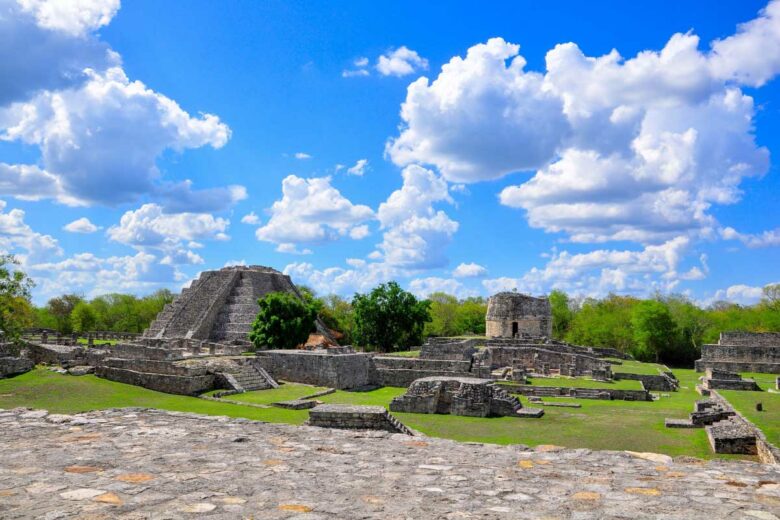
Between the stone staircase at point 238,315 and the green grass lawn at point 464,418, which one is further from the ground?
the stone staircase at point 238,315

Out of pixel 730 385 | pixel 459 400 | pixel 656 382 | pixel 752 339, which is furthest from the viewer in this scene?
pixel 752 339

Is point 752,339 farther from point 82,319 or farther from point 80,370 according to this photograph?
point 82,319

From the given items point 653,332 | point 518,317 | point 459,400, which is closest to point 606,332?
point 653,332

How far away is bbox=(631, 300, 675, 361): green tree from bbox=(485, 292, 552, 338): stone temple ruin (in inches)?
374

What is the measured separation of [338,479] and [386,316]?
38.6 metres

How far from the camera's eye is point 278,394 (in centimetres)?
2148

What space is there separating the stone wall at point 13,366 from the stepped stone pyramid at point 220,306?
56.4ft

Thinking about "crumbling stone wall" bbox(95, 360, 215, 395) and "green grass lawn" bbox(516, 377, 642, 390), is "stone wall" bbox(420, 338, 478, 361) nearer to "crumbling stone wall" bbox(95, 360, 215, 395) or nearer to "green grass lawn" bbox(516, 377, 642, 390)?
"green grass lawn" bbox(516, 377, 642, 390)

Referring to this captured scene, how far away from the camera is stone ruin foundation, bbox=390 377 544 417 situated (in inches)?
761

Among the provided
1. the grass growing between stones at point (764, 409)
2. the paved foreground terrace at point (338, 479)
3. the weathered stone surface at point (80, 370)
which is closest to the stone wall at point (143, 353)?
the weathered stone surface at point (80, 370)

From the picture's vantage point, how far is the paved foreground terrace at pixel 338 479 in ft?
14.3

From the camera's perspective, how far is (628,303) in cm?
8281

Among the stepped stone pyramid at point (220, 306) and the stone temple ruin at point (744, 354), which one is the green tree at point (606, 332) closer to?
the stone temple ruin at point (744, 354)

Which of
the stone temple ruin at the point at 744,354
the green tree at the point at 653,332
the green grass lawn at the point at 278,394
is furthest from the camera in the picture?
the green tree at the point at 653,332
